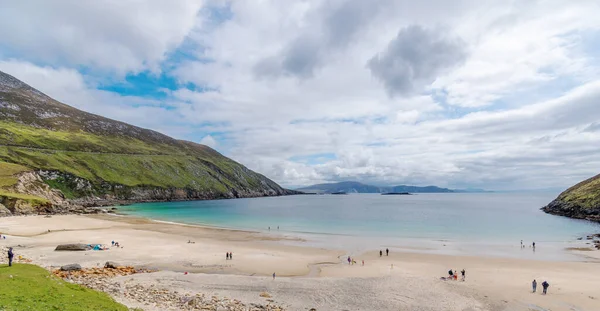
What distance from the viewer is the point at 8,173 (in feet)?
402

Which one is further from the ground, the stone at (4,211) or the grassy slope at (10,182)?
the grassy slope at (10,182)

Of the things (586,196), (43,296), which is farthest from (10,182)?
(586,196)

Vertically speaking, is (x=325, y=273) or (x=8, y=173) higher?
(x=8, y=173)

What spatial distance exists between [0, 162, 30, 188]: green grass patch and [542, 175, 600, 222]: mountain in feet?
700

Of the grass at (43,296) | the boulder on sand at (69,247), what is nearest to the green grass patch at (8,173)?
the boulder on sand at (69,247)

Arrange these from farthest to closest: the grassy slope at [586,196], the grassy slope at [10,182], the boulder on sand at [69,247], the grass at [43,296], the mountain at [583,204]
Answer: the grassy slope at [586,196], the mountain at [583,204], the grassy slope at [10,182], the boulder on sand at [69,247], the grass at [43,296]

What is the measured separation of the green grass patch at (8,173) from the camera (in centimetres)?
11519

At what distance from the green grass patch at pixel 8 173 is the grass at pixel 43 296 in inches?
4748

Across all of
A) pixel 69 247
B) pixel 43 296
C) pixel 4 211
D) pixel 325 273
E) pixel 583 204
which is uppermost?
pixel 583 204

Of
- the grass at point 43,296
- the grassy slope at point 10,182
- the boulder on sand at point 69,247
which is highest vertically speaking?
the grassy slope at point 10,182

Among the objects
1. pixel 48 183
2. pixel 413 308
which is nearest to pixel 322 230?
pixel 413 308

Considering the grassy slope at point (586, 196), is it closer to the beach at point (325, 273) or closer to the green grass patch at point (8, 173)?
the beach at point (325, 273)

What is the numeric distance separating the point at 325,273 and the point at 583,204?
471 feet

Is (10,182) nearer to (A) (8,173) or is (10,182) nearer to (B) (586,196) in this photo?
(A) (8,173)
